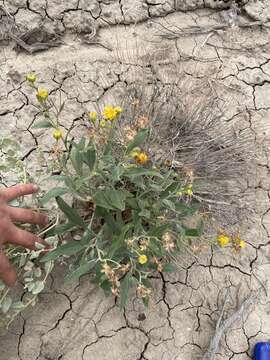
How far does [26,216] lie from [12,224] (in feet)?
0.35

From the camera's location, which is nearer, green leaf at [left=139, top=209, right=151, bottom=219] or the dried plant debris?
green leaf at [left=139, top=209, right=151, bottom=219]

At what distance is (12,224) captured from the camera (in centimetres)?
221

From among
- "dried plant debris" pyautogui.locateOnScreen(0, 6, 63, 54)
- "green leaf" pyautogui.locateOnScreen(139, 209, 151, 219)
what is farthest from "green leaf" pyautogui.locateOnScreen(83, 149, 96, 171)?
"dried plant debris" pyautogui.locateOnScreen(0, 6, 63, 54)

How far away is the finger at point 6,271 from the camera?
222 cm

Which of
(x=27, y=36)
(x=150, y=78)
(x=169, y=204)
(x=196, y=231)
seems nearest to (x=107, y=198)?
(x=169, y=204)

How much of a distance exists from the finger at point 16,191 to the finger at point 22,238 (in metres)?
0.15

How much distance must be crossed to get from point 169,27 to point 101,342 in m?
2.01

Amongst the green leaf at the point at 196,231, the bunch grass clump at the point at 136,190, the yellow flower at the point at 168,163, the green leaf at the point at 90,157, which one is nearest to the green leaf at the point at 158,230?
the bunch grass clump at the point at 136,190

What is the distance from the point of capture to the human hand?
7.13 ft

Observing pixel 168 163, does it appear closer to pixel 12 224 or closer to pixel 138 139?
pixel 138 139

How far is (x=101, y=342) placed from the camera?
2.61 meters

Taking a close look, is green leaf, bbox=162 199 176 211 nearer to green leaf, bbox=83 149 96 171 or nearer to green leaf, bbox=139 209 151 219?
green leaf, bbox=139 209 151 219

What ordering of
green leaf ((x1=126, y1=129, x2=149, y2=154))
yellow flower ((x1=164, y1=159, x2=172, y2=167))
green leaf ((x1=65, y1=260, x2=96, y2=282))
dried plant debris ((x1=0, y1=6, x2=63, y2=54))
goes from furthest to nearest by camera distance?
dried plant debris ((x1=0, y1=6, x2=63, y2=54)) < yellow flower ((x1=164, y1=159, x2=172, y2=167)) < green leaf ((x1=65, y1=260, x2=96, y2=282)) < green leaf ((x1=126, y1=129, x2=149, y2=154))

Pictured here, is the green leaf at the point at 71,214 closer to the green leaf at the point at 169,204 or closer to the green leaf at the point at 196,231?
the green leaf at the point at 169,204
